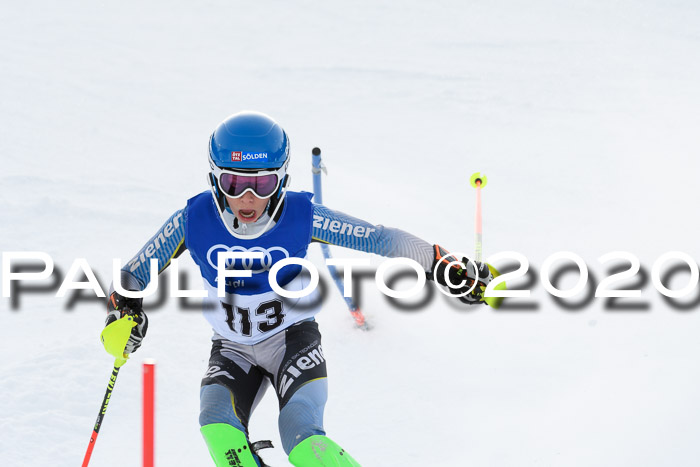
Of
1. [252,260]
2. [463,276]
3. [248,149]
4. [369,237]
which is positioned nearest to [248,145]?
[248,149]

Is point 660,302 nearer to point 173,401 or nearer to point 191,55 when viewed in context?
point 173,401

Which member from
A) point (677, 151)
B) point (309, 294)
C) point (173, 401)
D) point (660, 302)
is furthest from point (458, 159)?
point (309, 294)

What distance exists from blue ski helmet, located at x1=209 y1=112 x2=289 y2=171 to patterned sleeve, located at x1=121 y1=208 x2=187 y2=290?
403 millimetres

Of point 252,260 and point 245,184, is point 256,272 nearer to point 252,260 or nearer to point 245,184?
point 252,260

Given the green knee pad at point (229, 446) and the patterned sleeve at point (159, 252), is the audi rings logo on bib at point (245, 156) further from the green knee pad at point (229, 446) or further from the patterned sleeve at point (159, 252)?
the green knee pad at point (229, 446)

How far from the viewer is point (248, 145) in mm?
3596

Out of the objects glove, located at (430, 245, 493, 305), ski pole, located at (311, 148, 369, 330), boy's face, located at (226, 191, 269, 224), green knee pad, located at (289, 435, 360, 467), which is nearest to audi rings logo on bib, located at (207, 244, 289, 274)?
boy's face, located at (226, 191, 269, 224)

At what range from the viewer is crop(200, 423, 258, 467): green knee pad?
3.38 meters

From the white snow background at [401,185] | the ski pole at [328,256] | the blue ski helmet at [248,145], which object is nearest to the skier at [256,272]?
the blue ski helmet at [248,145]

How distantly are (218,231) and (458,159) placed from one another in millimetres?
7590

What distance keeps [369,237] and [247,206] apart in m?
0.58

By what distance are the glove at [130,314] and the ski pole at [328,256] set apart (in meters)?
2.61

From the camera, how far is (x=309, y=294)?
158 inches

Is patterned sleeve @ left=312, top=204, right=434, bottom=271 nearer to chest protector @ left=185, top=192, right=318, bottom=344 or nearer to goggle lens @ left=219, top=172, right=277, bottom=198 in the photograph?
chest protector @ left=185, top=192, right=318, bottom=344
